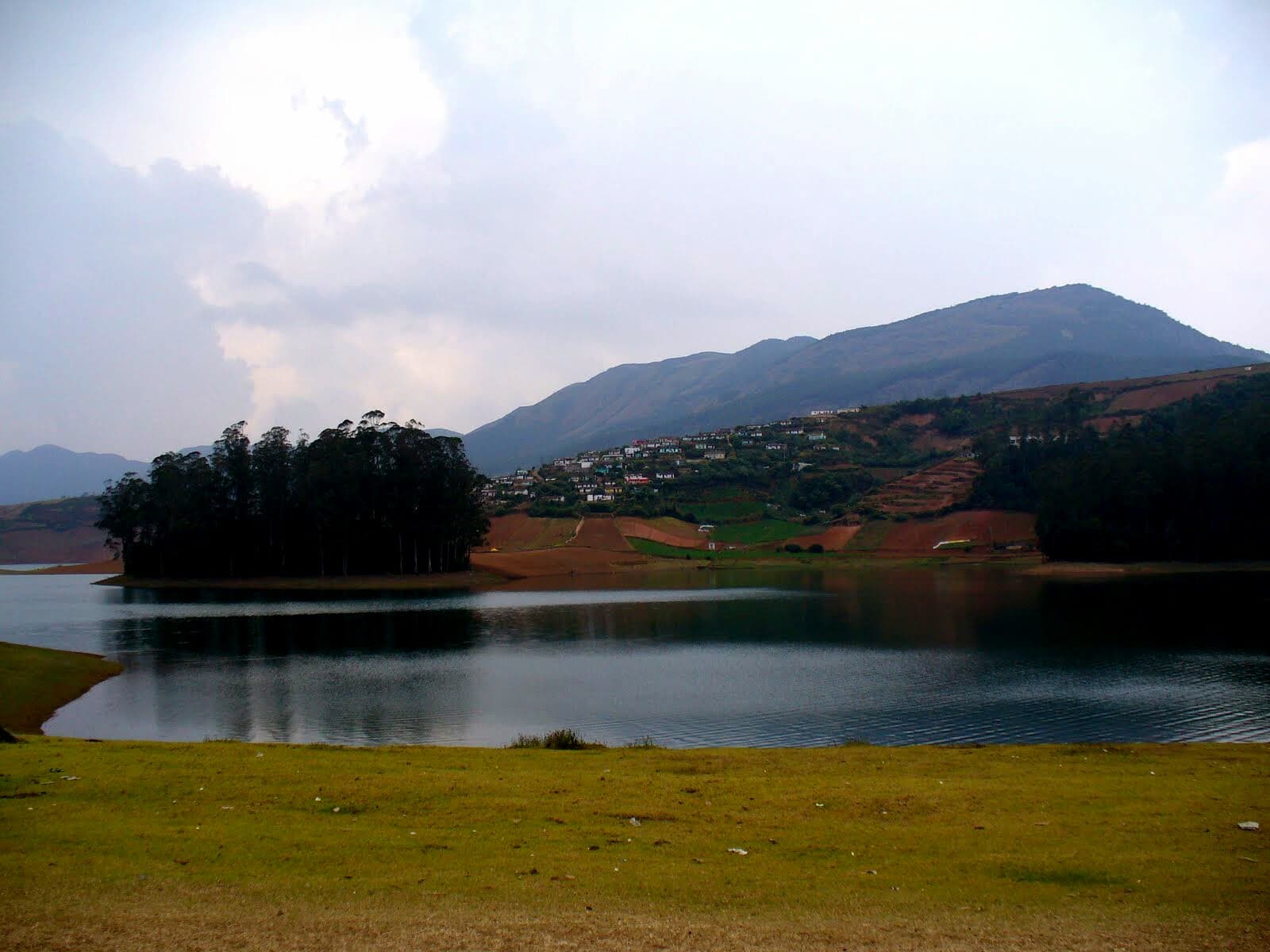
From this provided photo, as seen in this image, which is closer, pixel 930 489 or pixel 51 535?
pixel 930 489

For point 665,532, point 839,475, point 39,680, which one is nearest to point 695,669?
point 39,680

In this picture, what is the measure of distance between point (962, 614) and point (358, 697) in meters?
35.4

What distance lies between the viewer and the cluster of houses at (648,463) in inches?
5630

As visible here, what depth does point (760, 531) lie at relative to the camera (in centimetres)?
12150

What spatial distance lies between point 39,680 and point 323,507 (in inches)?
2341

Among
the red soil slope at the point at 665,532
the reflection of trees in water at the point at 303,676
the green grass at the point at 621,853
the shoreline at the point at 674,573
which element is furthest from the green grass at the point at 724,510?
the green grass at the point at 621,853

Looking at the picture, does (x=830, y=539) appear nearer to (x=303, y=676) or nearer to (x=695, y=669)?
(x=695, y=669)

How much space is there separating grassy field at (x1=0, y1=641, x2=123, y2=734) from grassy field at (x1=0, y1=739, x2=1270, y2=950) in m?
12.0

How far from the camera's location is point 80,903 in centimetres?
821

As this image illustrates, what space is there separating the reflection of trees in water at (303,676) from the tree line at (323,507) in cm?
3560

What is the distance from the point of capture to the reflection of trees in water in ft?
81.3

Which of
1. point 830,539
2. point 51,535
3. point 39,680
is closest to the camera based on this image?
point 39,680

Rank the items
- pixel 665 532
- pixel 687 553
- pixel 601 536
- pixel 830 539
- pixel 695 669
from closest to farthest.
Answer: pixel 695 669 < pixel 687 553 < pixel 601 536 < pixel 830 539 < pixel 665 532

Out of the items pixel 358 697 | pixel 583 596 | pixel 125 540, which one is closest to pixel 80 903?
pixel 358 697
